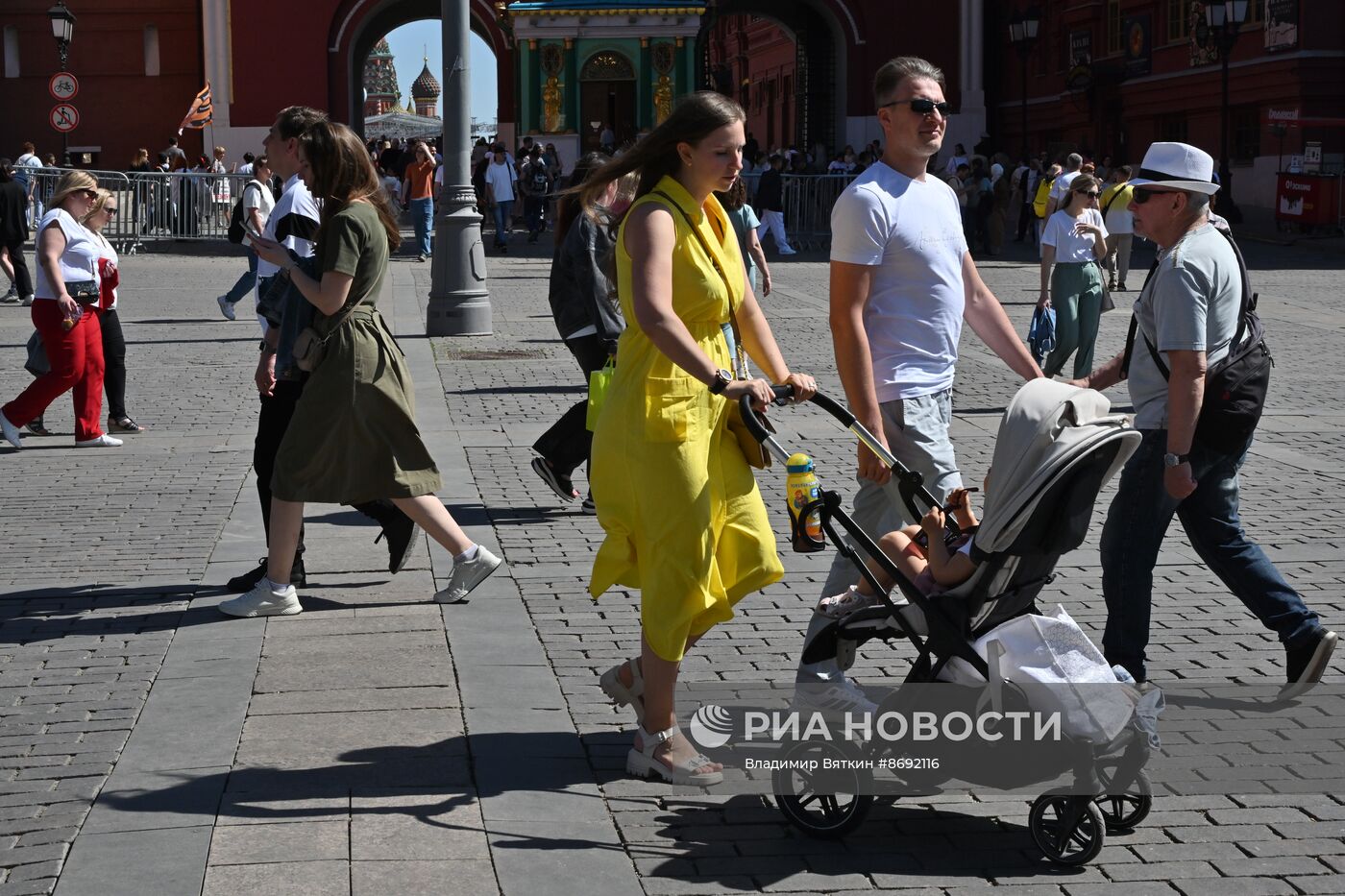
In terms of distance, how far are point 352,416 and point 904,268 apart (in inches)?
87.2

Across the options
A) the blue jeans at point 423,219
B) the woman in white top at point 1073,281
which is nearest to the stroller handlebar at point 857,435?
the woman in white top at point 1073,281

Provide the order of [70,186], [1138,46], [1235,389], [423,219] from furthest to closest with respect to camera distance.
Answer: [1138,46], [423,219], [70,186], [1235,389]

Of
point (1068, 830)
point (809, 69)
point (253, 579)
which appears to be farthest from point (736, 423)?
point (809, 69)

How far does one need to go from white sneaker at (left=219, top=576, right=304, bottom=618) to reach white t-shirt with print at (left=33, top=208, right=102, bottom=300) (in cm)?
473

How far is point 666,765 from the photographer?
4730mm

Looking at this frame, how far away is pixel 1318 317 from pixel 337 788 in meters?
15.9

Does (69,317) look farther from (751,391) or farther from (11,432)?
(751,391)

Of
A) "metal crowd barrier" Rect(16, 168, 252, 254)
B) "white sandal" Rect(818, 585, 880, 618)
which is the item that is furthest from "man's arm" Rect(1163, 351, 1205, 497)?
"metal crowd barrier" Rect(16, 168, 252, 254)

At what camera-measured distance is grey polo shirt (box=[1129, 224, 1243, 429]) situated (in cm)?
514

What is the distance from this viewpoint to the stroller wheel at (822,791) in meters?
4.29

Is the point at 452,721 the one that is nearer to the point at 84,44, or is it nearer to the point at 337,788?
the point at 337,788

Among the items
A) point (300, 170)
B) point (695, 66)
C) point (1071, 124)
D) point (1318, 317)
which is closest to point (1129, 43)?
point (1071, 124)

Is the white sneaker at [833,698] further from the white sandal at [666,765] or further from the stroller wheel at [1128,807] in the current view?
the stroller wheel at [1128,807]

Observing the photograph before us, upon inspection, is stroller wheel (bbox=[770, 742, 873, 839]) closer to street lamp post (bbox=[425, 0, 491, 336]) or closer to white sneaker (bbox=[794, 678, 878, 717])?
white sneaker (bbox=[794, 678, 878, 717])
